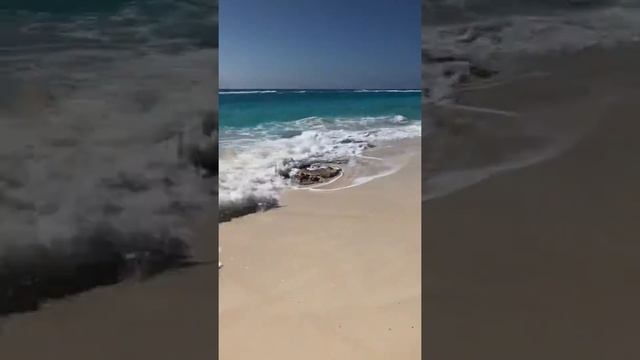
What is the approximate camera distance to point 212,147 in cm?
160

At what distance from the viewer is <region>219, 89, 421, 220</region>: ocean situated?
3.02m

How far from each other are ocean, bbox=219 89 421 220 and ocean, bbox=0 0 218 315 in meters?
0.99

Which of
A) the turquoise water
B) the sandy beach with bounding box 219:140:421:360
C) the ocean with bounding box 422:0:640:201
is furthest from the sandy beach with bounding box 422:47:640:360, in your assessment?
the turquoise water

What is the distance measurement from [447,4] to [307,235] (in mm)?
1071

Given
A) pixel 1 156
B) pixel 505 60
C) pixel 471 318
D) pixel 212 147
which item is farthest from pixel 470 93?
pixel 1 156

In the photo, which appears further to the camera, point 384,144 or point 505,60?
point 384,144

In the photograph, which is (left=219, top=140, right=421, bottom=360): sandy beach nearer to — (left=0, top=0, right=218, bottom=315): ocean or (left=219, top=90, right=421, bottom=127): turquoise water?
(left=0, top=0, right=218, bottom=315): ocean

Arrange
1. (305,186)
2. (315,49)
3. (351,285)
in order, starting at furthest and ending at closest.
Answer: (315,49) → (305,186) → (351,285)

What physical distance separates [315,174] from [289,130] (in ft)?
6.23

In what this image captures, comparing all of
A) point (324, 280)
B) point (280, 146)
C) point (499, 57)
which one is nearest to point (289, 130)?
point (280, 146)

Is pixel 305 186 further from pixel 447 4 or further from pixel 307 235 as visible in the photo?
→ pixel 447 4

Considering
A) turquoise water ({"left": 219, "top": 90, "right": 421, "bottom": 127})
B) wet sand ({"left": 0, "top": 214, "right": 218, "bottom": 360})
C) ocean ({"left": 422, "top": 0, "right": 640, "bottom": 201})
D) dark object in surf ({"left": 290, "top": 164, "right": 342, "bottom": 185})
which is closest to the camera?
wet sand ({"left": 0, "top": 214, "right": 218, "bottom": 360})

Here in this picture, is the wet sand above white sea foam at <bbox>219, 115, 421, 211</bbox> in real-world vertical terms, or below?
below

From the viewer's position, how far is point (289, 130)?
5113mm
